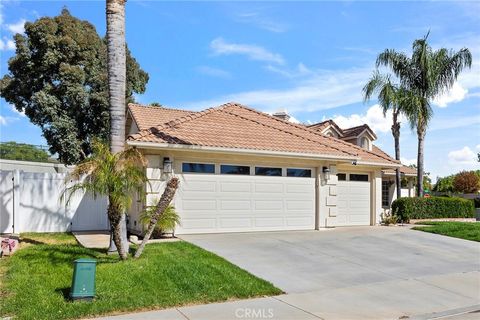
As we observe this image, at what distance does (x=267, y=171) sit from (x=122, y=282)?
8.12m

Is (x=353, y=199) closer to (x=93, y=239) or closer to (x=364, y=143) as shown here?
(x=364, y=143)

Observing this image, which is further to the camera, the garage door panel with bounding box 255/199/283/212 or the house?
the garage door panel with bounding box 255/199/283/212

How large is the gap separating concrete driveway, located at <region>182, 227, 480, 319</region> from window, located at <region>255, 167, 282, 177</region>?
6.72ft

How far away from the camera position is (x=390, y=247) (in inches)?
515

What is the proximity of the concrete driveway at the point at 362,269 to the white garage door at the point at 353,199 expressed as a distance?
89.4 inches

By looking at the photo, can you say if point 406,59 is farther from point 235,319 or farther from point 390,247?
point 235,319

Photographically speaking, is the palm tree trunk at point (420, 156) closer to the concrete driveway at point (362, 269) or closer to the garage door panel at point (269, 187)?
the concrete driveway at point (362, 269)

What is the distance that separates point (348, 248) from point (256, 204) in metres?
3.66

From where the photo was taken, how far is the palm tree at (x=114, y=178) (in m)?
9.19

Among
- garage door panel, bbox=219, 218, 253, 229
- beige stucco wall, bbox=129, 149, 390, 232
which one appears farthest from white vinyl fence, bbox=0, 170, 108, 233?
garage door panel, bbox=219, 218, 253, 229

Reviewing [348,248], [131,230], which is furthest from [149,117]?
[348,248]

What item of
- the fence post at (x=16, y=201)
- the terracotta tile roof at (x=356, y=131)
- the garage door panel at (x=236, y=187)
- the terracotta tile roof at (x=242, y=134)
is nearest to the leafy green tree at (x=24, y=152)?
the fence post at (x=16, y=201)

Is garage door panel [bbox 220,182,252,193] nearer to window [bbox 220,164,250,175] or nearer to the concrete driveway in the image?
window [bbox 220,164,250,175]

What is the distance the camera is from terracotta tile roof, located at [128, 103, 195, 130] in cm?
1660
